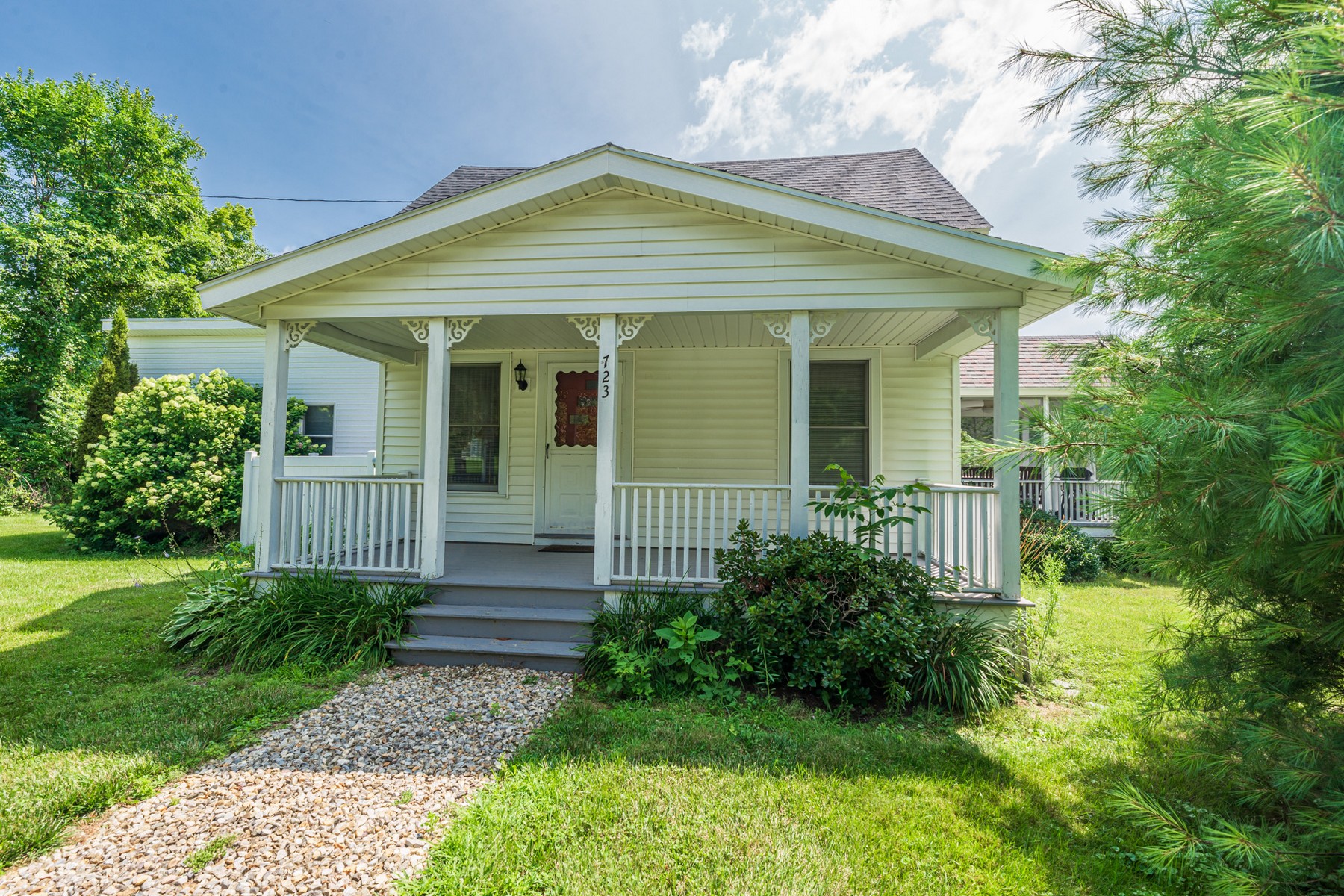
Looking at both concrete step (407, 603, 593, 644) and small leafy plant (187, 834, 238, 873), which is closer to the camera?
small leafy plant (187, 834, 238, 873)

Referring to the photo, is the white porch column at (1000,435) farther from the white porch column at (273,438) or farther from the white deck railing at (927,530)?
the white porch column at (273,438)

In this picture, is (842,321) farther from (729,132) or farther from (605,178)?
(729,132)

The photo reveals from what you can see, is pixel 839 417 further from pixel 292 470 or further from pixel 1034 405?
pixel 292 470

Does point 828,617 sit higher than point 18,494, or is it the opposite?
point 18,494

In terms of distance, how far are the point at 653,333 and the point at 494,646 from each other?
3.59m

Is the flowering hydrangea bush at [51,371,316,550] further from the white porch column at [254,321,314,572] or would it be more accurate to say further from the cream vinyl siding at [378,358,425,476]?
the white porch column at [254,321,314,572]

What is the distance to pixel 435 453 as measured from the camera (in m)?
4.87

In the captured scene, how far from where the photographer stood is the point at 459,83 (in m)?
12.5

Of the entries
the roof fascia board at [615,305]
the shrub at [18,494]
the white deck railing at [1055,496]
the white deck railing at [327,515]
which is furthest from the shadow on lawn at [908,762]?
the shrub at [18,494]

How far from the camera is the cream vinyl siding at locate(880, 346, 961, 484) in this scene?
6.57 metres

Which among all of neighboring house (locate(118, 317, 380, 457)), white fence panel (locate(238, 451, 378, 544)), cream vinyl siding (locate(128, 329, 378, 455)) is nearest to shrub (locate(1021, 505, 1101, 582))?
white fence panel (locate(238, 451, 378, 544))

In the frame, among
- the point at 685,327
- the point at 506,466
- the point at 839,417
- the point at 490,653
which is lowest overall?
the point at 490,653

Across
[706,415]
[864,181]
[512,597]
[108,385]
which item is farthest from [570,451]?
[108,385]

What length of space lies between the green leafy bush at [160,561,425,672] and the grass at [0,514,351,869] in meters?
0.18
